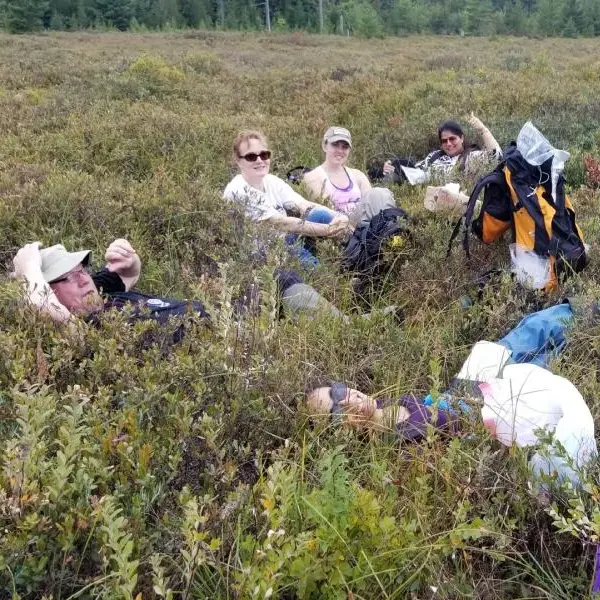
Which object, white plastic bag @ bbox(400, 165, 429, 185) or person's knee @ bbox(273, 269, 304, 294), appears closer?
person's knee @ bbox(273, 269, 304, 294)

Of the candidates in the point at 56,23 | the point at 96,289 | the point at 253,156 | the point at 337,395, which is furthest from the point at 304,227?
the point at 56,23

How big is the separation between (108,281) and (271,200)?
6.92ft

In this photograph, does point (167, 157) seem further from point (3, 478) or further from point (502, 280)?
point (3, 478)

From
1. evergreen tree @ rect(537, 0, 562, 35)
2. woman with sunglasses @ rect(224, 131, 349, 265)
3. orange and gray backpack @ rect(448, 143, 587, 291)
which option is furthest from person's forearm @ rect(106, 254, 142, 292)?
evergreen tree @ rect(537, 0, 562, 35)

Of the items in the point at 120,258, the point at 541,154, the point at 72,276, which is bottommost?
the point at 120,258

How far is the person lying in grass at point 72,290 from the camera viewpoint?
2.84m

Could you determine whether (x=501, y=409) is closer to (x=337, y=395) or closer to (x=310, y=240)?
(x=337, y=395)

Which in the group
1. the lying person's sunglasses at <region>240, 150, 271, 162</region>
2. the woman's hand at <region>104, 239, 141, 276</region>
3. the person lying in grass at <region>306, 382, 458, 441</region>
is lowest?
the person lying in grass at <region>306, 382, 458, 441</region>

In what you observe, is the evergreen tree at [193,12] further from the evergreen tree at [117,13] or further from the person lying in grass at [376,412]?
the person lying in grass at [376,412]

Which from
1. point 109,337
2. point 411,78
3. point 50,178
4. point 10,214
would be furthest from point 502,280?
point 411,78

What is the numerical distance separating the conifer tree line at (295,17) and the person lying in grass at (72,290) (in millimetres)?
43533

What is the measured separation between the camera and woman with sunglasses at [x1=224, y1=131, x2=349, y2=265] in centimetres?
474

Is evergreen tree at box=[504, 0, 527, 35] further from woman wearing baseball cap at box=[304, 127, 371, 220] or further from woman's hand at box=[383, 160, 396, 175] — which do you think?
woman wearing baseball cap at box=[304, 127, 371, 220]

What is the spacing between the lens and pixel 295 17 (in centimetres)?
5788
